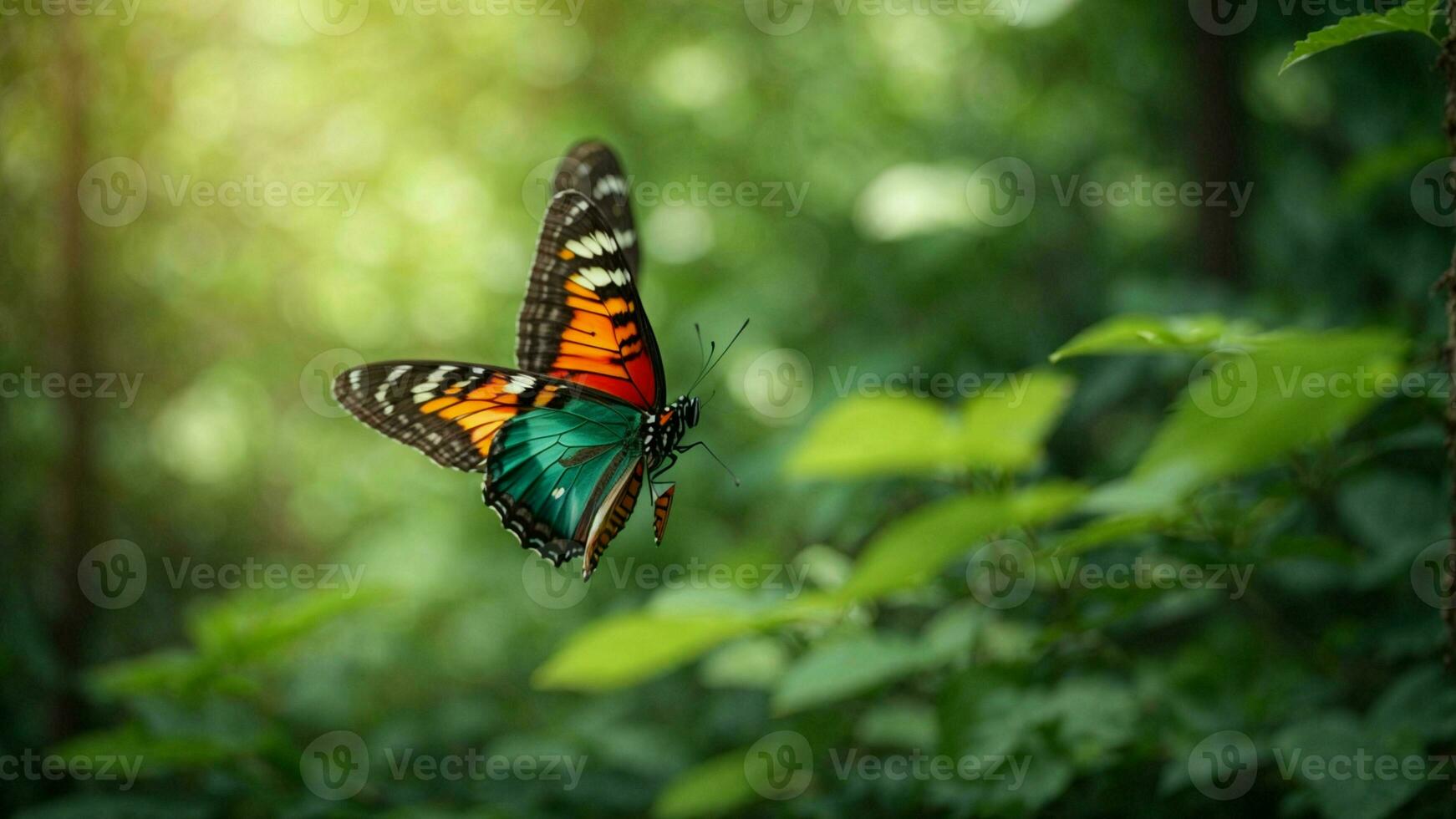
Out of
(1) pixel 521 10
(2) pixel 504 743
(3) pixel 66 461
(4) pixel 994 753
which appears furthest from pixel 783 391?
(3) pixel 66 461

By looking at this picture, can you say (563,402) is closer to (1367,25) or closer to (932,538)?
(932,538)

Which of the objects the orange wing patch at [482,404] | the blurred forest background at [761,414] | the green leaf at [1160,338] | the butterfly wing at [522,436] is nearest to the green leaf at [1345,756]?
the blurred forest background at [761,414]

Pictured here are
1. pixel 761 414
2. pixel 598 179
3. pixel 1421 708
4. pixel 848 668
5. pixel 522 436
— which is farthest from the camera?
pixel 761 414

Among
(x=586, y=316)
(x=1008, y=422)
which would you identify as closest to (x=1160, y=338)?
(x=1008, y=422)

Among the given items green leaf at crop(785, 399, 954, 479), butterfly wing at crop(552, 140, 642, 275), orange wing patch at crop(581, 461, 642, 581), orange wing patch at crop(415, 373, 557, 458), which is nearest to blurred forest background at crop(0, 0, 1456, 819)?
green leaf at crop(785, 399, 954, 479)

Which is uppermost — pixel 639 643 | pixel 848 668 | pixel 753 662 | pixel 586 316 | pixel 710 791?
pixel 586 316

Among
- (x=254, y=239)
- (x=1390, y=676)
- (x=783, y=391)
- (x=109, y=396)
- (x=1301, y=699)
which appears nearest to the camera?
(x=1301, y=699)

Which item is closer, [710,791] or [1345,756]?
[1345,756]

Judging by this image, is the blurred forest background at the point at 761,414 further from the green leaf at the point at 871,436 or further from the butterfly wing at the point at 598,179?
the butterfly wing at the point at 598,179

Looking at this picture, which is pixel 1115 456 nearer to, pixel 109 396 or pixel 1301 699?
pixel 1301 699
